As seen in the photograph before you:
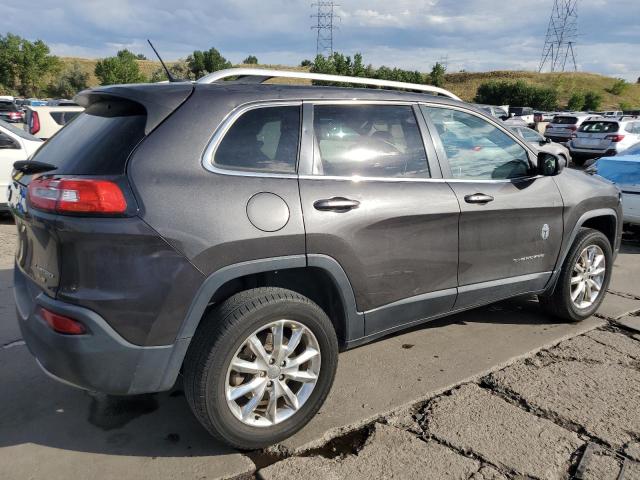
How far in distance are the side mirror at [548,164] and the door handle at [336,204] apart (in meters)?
1.80

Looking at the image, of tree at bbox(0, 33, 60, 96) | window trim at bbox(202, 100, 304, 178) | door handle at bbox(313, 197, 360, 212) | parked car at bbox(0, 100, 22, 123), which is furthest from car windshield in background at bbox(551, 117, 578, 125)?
tree at bbox(0, 33, 60, 96)

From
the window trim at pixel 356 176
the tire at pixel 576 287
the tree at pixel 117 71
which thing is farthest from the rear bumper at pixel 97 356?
the tree at pixel 117 71

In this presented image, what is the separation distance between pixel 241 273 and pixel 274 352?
456 millimetres

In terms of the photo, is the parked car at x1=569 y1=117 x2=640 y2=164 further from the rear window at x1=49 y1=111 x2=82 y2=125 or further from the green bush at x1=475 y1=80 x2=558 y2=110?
the green bush at x1=475 y1=80 x2=558 y2=110

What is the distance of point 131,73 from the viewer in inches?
2800

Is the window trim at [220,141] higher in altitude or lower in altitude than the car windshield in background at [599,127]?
higher

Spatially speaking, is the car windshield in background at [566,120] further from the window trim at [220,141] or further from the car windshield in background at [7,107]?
the window trim at [220,141]

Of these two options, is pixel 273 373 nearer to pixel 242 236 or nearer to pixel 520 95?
pixel 242 236

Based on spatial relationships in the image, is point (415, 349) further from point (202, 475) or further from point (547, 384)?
point (202, 475)

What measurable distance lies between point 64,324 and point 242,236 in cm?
86

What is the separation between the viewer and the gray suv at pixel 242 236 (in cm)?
229

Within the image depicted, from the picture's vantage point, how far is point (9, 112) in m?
20.4

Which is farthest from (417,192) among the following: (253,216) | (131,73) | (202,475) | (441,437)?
(131,73)

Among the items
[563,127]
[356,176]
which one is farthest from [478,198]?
[563,127]
